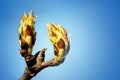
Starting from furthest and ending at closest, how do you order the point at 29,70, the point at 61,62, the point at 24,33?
1. the point at 29,70
2. the point at 61,62
3. the point at 24,33

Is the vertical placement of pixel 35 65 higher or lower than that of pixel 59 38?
lower

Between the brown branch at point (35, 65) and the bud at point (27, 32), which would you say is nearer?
the bud at point (27, 32)

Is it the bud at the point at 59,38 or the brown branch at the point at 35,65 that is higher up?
the bud at the point at 59,38

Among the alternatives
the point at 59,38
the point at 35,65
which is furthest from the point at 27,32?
the point at 35,65

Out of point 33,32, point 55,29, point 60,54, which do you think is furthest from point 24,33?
point 60,54

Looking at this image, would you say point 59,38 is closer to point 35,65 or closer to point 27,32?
point 27,32

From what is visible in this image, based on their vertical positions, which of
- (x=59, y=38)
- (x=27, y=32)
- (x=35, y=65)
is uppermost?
(x=27, y=32)

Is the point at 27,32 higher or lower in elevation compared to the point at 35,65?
higher

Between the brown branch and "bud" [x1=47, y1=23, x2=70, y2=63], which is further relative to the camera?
the brown branch

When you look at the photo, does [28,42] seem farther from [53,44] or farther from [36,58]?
[36,58]

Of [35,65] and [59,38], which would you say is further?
[35,65]

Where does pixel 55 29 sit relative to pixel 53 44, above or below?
above
